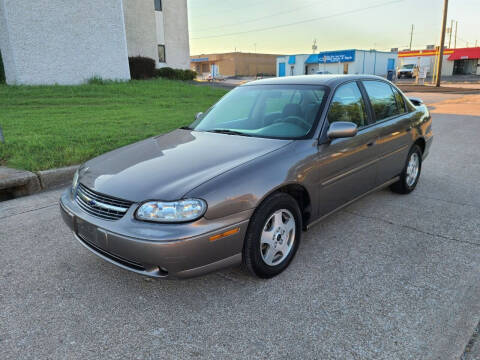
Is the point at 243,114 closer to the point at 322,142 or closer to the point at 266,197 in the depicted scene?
the point at 322,142

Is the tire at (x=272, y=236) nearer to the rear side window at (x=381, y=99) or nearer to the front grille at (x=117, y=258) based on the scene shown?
the front grille at (x=117, y=258)

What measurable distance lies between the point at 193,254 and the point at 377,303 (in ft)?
4.37

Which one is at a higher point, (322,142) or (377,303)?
(322,142)

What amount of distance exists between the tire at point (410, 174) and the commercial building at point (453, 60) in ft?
199

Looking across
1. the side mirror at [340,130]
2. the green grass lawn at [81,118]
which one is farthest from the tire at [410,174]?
the green grass lawn at [81,118]

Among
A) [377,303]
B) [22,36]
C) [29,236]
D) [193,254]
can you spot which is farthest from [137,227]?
[22,36]

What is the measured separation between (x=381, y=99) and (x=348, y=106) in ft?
2.59

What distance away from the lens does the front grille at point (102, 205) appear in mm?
2490

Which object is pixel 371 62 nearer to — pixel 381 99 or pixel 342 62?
pixel 342 62

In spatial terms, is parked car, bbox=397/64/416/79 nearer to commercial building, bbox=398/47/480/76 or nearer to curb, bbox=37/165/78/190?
commercial building, bbox=398/47/480/76

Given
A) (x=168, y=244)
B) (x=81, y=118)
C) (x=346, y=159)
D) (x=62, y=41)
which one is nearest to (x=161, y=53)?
(x=62, y=41)

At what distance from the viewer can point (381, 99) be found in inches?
166

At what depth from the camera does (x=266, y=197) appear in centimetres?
270

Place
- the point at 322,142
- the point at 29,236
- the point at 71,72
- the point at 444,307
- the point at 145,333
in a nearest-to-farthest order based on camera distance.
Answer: the point at 145,333 → the point at 444,307 → the point at 322,142 → the point at 29,236 → the point at 71,72
